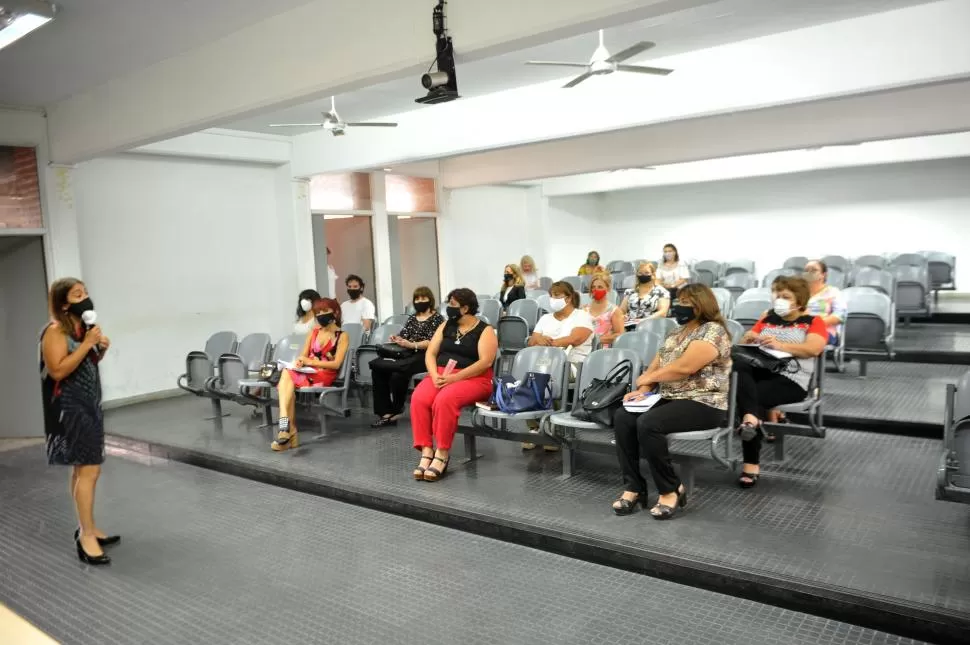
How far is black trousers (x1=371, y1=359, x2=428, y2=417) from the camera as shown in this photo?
6164mm

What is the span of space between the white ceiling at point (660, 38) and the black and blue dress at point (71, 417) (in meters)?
2.64

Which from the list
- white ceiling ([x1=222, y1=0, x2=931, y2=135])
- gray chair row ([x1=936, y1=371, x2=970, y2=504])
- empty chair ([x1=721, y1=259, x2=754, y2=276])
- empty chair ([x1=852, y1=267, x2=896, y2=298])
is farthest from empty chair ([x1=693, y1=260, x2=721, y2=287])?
gray chair row ([x1=936, y1=371, x2=970, y2=504])

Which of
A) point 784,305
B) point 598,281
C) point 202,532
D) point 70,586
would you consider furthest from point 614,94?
point 70,586

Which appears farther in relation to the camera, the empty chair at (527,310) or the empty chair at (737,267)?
the empty chair at (737,267)

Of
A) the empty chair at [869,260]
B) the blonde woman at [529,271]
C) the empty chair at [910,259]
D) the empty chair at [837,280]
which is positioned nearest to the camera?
the empty chair at [837,280]

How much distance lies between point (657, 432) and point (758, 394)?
93 centimetres

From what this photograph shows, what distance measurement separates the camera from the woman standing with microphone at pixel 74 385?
3.63 m

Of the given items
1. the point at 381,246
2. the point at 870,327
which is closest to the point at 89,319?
the point at 870,327

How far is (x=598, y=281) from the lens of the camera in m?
6.05

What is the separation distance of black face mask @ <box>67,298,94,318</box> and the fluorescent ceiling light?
1.79 m

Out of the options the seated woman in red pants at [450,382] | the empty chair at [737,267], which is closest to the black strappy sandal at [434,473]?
the seated woman in red pants at [450,382]

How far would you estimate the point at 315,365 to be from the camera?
5.77 m

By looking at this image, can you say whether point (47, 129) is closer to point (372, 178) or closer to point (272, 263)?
point (272, 263)

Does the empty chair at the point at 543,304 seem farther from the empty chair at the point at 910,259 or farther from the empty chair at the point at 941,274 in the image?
the empty chair at the point at 910,259
